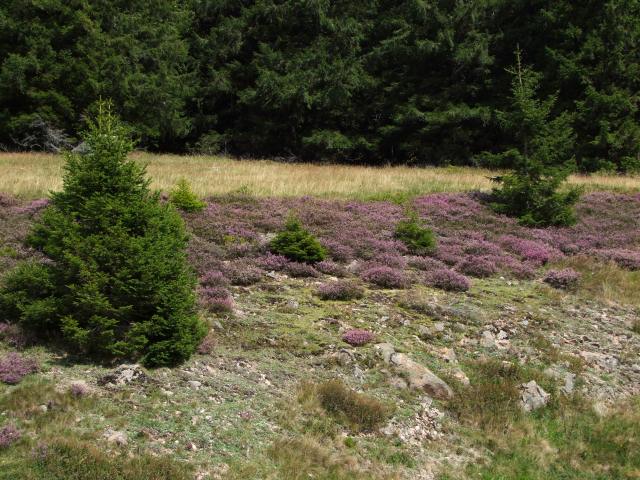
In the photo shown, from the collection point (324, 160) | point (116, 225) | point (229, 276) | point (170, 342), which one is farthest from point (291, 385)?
point (324, 160)

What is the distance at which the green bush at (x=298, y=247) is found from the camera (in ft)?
44.8

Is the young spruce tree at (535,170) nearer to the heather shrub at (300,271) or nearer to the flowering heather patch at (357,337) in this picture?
the heather shrub at (300,271)

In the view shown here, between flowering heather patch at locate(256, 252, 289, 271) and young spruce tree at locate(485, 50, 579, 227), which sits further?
young spruce tree at locate(485, 50, 579, 227)

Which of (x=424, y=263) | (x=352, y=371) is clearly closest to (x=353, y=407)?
(x=352, y=371)

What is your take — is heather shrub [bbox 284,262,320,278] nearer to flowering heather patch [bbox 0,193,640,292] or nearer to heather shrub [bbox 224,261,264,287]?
flowering heather patch [bbox 0,193,640,292]

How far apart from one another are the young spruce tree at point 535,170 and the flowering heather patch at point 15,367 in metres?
14.5

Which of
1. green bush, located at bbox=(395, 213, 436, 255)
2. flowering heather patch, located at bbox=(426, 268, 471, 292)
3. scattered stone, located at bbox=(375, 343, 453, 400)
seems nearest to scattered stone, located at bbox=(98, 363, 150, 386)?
scattered stone, located at bbox=(375, 343, 453, 400)

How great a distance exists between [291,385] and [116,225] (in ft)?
10.6

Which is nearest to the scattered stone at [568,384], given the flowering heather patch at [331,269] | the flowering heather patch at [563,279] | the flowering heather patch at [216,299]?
the flowering heather patch at [563,279]

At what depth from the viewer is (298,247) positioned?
1369cm

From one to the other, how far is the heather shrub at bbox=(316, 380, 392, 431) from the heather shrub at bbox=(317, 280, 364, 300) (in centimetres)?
359

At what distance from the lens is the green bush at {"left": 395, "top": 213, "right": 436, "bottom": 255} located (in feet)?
50.1

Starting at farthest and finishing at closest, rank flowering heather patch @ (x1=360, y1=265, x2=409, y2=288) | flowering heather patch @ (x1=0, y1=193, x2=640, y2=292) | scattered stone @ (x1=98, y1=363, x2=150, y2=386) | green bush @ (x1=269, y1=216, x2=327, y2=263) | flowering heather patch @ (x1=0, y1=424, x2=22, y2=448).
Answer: green bush @ (x1=269, y1=216, x2=327, y2=263) → flowering heather patch @ (x1=0, y1=193, x2=640, y2=292) → flowering heather patch @ (x1=360, y1=265, x2=409, y2=288) → scattered stone @ (x1=98, y1=363, x2=150, y2=386) → flowering heather patch @ (x1=0, y1=424, x2=22, y2=448)

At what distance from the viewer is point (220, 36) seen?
41969 mm
